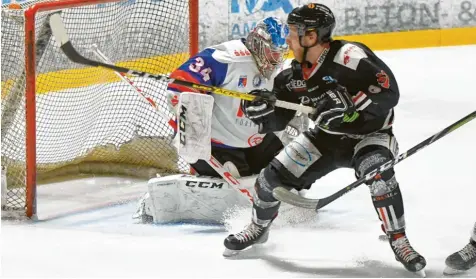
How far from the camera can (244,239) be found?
3518 mm

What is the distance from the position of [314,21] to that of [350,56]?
0.54 feet

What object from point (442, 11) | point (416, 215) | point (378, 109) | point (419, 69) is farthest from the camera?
point (442, 11)

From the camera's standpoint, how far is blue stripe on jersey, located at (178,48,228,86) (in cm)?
404

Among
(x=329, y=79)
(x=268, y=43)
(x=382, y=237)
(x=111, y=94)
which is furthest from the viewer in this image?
(x=111, y=94)

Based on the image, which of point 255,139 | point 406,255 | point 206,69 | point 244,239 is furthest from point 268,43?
point 406,255

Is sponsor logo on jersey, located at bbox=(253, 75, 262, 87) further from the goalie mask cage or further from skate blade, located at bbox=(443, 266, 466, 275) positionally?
skate blade, located at bbox=(443, 266, 466, 275)

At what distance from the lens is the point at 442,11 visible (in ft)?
24.0

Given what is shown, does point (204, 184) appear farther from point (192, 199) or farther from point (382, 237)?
point (382, 237)

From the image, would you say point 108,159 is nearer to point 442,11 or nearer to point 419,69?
point 419,69

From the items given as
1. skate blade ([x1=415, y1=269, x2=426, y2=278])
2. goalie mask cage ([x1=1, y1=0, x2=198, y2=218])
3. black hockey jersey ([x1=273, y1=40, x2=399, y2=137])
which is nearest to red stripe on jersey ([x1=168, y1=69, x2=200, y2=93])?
goalie mask cage ([x1=1, y1=0, x2=198, y2=218])

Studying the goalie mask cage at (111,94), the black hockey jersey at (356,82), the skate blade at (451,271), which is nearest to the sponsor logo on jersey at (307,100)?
the black hockey jersey at (356,82)

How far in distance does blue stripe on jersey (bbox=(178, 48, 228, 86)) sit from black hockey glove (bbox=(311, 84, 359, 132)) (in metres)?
0.91

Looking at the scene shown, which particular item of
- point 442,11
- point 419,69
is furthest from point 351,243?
point 442,11

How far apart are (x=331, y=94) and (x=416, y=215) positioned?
3.58 ft
